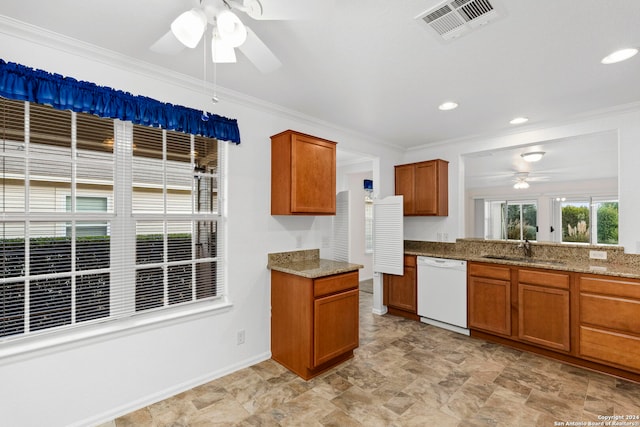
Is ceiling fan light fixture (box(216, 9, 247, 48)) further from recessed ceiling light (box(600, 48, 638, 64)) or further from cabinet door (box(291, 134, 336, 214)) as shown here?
recessed ceiling light (box(600, 48, 638, 64))

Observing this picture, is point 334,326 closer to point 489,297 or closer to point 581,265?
point 489,297

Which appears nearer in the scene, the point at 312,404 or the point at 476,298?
the point at 312,404

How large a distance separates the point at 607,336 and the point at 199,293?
3658 mm

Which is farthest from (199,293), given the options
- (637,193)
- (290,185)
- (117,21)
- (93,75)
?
(637,193)

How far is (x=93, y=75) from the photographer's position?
2076 mm

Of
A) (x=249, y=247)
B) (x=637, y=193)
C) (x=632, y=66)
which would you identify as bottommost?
(x=249, y=247)

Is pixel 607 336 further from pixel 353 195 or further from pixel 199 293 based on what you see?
pixel 353 195

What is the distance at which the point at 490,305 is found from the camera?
341cm

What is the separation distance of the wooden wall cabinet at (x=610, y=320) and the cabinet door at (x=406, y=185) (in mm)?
2114

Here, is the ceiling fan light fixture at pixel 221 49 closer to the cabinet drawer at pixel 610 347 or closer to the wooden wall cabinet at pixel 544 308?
the wooden wall cabinet at pixel 544 308

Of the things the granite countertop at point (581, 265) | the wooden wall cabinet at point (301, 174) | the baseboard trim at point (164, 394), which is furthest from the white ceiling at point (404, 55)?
the baseboard trim at point (164, 394)

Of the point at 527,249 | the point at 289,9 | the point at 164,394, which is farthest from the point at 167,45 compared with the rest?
the point at 527,249

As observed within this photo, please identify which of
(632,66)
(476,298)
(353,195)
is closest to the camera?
(632,66)

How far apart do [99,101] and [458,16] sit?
2322 millimetres
